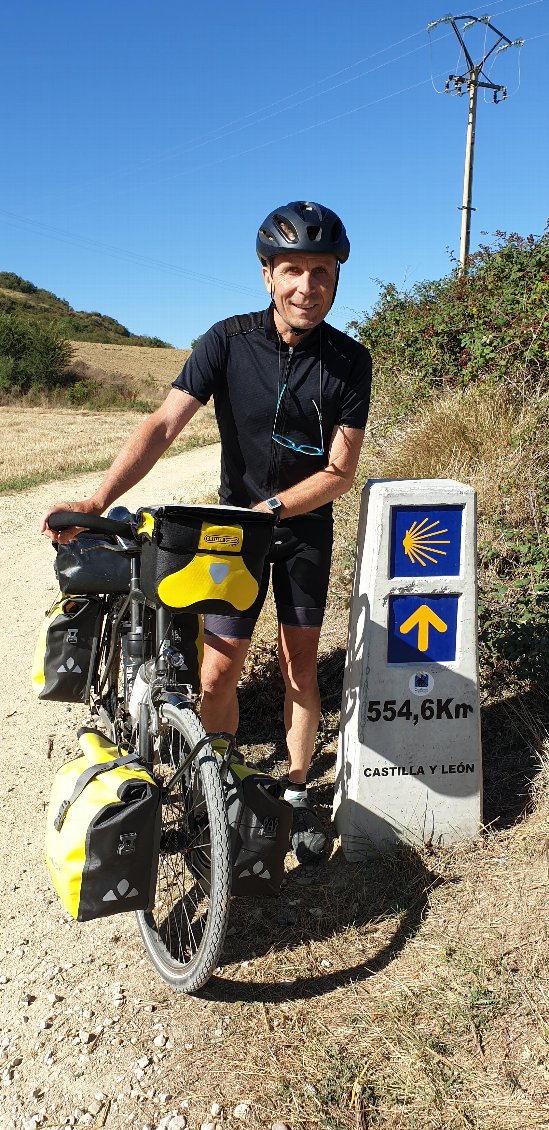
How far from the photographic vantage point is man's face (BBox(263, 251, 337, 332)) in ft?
9.95

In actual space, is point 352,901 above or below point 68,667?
below

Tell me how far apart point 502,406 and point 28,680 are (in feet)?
13.0

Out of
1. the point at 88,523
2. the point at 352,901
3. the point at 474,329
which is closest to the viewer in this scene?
the point at 88,523

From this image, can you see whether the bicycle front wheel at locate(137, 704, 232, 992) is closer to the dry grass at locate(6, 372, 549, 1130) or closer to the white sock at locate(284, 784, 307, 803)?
the dry grass at locate(6, 372, 549, 1130)

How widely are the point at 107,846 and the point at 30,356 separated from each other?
1722 inches

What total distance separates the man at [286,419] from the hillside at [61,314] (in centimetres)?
6951

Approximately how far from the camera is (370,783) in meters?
3.27

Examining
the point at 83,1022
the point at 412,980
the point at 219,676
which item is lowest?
the point at 83,1022

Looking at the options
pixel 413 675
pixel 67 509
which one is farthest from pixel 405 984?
pixel 67 509

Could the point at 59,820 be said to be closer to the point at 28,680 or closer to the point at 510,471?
the point at 28,680

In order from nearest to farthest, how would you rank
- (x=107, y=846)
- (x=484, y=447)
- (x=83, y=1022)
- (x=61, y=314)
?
1. (x=107, y=846)
2. (x=83, y=1022)
3. (x=484, y=447)
4. (x=61, y=314)

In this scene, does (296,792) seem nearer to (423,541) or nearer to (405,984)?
(405,984)

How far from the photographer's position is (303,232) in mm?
2949

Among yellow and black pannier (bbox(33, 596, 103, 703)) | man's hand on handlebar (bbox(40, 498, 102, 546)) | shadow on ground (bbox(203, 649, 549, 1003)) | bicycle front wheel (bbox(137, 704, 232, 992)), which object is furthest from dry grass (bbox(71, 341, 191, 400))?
bicycle front wheel (bbox(137, 704, 232, 992))
